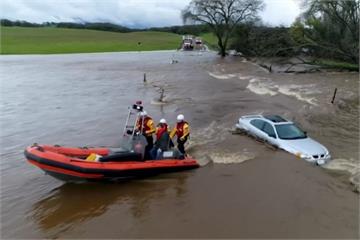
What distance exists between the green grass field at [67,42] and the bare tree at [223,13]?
25264mm

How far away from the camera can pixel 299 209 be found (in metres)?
10.0

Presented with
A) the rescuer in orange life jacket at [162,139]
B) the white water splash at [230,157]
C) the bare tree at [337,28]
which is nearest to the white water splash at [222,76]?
the bare tree at [337,28]

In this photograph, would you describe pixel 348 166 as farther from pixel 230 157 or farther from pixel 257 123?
pixel 257 123

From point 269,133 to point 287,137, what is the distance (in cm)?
79

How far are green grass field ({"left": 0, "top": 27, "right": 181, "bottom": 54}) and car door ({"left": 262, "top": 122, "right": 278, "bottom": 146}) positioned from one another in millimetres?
66192

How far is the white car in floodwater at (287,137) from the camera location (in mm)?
13375

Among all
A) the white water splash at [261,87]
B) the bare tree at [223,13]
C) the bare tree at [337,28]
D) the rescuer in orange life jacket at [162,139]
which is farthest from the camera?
the bare tree at [223,13]

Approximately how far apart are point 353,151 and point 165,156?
23.8 feet

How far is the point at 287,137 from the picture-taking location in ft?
48.3

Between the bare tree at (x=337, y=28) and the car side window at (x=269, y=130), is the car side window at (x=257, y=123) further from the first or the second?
the bare tree at (x=337, y=28)

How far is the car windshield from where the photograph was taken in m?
14.8

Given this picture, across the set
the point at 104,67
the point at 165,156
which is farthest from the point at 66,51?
the point at 165,156

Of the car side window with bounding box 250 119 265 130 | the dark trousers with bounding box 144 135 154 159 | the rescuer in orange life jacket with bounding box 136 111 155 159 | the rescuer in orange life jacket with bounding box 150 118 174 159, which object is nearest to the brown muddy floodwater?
the car side window with bounding box 250 119 265 130

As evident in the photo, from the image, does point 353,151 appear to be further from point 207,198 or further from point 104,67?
point 104,67
